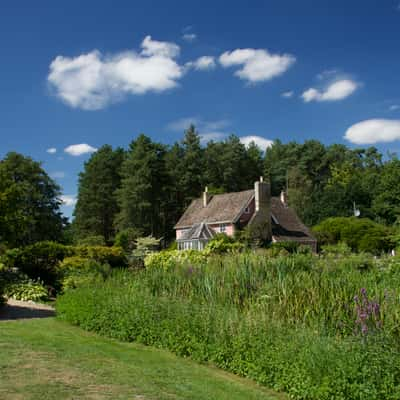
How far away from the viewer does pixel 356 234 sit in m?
41.8

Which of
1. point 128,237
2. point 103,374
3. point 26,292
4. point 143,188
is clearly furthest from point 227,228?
point 103,374

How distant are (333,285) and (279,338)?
2.41 m

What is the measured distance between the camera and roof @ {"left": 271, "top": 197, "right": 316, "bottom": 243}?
40.7 meters

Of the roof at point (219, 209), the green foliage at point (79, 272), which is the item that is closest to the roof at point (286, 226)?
the roof at point (219, 209)

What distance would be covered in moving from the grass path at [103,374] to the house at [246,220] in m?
30.3

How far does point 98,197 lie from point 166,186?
845 centimetres

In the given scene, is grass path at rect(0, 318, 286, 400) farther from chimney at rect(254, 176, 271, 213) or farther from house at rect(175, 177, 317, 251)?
chimney at rect(254, 176, 271, 213)

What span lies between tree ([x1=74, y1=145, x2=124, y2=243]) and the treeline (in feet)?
0.37

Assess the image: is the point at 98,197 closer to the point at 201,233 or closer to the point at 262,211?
the point at 201,233

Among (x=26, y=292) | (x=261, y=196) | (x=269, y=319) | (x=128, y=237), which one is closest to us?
(x=269, y=319)

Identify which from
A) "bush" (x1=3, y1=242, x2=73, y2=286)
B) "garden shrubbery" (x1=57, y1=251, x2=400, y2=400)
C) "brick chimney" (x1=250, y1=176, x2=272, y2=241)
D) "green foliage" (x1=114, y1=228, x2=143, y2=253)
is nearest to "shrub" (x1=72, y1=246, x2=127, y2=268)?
"bush" (x1=3, y1=242, x2=73, y2=286)

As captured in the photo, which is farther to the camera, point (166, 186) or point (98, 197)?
point (98, 197)

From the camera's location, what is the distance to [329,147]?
239ft

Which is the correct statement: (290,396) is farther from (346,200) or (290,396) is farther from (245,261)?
(346,200)
